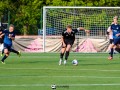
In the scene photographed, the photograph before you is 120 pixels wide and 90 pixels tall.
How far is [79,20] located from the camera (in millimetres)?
31484

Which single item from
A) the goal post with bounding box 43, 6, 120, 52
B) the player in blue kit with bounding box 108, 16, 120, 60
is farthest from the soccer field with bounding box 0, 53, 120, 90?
the goal post with bounding box 43, 6, 120, 52

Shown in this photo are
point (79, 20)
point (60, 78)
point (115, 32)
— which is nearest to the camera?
point (60, 78)

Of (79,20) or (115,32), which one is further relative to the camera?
(79,20)

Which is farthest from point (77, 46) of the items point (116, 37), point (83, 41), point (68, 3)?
point (68, 3)

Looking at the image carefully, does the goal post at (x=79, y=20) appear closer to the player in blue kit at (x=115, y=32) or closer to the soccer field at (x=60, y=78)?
the player in blue kit at (x=115, y=32)

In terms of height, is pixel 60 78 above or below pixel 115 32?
below

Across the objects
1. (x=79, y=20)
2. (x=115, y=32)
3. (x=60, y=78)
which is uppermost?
(x=115, y=32)

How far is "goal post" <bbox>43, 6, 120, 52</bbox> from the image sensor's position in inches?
1214

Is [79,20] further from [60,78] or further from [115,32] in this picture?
[60,78]

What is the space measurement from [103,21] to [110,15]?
0.63 m

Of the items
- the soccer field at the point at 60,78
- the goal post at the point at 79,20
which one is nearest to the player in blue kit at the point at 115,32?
the soccer field at the point at 60,78

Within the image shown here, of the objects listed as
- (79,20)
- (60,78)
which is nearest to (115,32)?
(79,20)

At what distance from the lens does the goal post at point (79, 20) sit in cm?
3082

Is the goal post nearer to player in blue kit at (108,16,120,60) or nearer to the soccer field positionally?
player in blue kit at (108,16,120,60)
